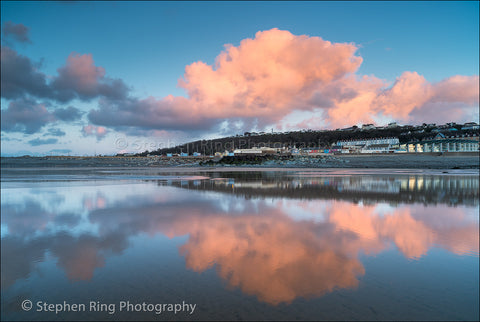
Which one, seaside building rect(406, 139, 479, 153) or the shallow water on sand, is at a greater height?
seaside building rect(406, 139, 479, 153)

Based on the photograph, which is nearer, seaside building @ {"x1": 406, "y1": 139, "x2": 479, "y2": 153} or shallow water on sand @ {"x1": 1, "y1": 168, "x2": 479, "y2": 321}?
shallow water on sand @ {"x1": 1, "y1": 168, "x2": 479, "y2": 321}

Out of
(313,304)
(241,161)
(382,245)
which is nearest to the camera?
(313,304)

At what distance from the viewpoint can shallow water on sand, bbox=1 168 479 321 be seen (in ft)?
12.3

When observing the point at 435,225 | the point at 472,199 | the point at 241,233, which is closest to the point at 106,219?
the point at 241,233

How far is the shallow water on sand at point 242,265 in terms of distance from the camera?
3.75 metres

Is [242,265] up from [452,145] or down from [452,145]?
down

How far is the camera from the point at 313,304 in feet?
12.5

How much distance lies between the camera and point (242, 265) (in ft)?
17.4

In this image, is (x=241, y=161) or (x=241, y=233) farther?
(x=241, y=161)

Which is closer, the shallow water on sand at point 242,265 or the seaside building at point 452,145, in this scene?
the shallow water on sand at point 242,265

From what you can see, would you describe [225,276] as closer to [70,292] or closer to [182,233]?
[70,292]

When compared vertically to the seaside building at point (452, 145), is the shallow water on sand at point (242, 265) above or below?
below

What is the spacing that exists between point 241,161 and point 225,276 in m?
77.8

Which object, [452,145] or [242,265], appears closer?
[242,265]
